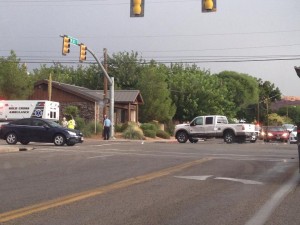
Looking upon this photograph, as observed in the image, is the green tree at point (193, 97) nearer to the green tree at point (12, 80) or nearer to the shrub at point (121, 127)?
the shrub at point (121, 127)

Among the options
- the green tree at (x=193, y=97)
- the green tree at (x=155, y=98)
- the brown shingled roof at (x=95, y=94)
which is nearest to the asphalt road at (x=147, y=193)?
the brown shingled roof at (x=95, y=94)

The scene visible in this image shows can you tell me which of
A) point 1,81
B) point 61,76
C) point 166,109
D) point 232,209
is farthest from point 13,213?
point 61,76

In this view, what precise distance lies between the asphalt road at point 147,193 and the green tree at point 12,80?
30.5 meters

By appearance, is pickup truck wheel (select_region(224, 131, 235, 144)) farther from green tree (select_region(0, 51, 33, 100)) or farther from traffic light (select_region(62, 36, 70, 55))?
green tree (select_region(0, 51, 33, 100))

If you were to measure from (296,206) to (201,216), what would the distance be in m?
2.05

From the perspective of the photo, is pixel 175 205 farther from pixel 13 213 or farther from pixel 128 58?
pixel 128 58

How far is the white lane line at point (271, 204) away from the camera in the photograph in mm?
→ 7820

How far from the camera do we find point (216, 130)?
3419 centimetres

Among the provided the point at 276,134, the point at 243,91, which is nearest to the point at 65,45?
the point at 276,134

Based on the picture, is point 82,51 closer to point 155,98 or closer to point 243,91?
point 155,98

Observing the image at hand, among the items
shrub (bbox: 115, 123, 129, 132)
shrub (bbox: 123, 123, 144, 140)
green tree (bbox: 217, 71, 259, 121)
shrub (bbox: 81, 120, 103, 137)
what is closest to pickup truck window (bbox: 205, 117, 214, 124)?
shrub (bbox: 123, 123, 144, 140)

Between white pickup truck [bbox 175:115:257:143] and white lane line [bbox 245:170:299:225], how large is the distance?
68.4ft

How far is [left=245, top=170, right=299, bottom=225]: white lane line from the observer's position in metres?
7.82

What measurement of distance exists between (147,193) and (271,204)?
8.21 ft
